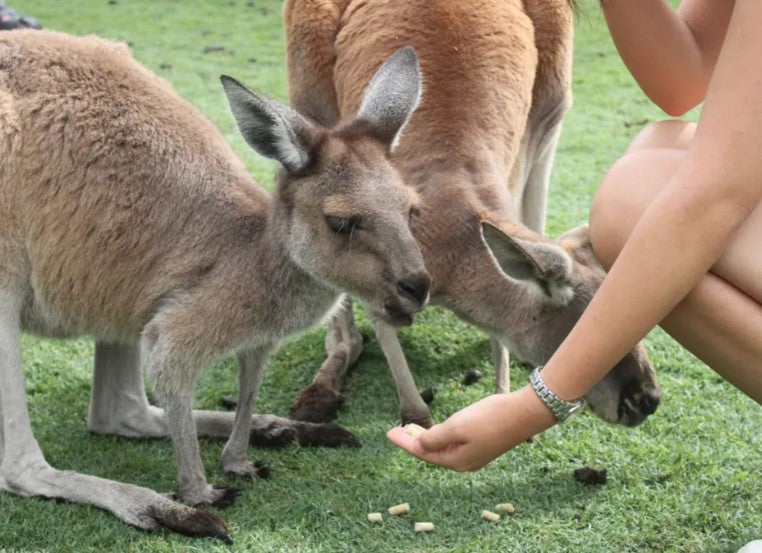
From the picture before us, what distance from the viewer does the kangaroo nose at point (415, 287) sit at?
106 inches

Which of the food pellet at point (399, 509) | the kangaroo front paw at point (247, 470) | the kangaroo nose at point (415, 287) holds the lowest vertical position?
the kangaroo front paw at point (247, 470)

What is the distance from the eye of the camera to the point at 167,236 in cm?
300

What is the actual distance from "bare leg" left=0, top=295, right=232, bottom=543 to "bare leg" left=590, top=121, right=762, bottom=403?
51.7 inches

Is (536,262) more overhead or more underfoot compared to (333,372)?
more overhead

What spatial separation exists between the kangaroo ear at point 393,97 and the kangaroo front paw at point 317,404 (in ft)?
3.24

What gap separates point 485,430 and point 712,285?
0.55 m

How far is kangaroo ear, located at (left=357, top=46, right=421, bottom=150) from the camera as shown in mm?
2941

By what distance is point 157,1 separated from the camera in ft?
32.4

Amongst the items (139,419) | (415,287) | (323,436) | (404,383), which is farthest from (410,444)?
(139,419)

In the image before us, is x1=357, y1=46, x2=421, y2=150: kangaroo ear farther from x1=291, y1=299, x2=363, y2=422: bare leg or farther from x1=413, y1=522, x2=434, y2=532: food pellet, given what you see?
x1=413, y1=522, x2=434, y2=532: food pellet

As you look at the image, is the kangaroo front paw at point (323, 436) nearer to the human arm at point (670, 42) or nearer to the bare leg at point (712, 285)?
the bare leg at point (712, 285)

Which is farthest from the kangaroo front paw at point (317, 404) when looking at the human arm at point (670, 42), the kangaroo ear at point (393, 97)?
the human arm at point (670, 42)

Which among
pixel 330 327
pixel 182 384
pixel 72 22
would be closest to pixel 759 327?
pixel 182 384

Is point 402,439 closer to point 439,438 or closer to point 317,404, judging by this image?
point 439,438
